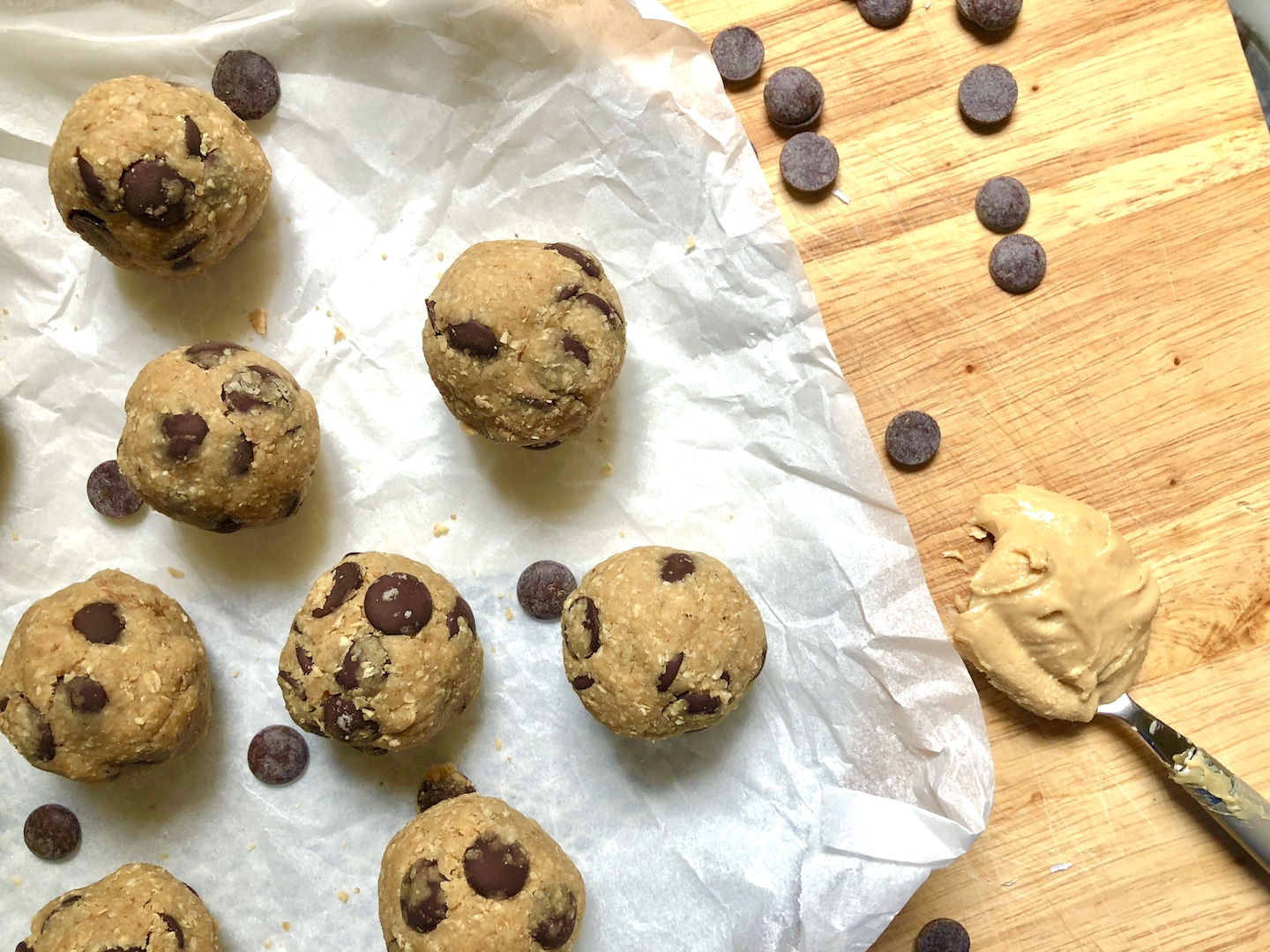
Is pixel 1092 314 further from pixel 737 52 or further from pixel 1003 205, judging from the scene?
pixel 737 52

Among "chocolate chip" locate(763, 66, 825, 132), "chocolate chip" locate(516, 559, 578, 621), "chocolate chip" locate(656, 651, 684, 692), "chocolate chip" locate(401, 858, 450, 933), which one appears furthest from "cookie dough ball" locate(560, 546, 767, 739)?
"chocolate chip" locate(763, 66, 825, 132)

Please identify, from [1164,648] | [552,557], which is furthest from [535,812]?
[1164,648]

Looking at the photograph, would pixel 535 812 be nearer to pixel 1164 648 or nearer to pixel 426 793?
pixel 426 793

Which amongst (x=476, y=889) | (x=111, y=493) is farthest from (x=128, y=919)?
(x=111, y=493)

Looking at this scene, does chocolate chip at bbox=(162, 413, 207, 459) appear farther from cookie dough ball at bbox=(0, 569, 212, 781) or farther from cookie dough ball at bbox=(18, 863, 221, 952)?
cookie dough ball at bbox=(18, 863, 221, 952)

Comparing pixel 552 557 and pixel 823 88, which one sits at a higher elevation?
pixel 823 88

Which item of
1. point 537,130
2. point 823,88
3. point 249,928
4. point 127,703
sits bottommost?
point 249,928

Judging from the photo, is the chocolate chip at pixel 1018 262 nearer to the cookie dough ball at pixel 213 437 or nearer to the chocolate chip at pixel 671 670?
the chocolate chip at pixel 671 670
